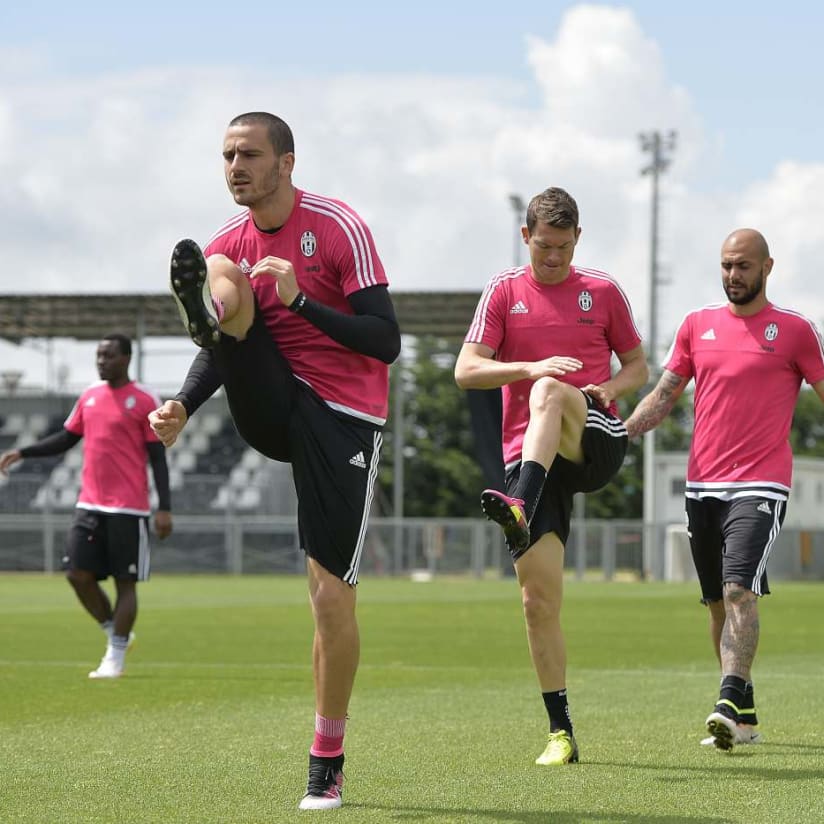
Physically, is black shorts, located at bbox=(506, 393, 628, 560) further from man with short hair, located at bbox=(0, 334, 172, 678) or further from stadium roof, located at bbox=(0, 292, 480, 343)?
stadium roof, located at bbox=(0, 292, 480, 343)

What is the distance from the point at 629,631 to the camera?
19547 millimetres

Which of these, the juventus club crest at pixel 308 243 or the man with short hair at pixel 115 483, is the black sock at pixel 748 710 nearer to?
the juventus club crest at pixel 308 243

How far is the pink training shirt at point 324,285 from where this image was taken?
6.20 metres

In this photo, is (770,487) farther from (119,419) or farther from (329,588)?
(119,419)

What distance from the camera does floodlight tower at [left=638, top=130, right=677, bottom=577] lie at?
4419 centimetres

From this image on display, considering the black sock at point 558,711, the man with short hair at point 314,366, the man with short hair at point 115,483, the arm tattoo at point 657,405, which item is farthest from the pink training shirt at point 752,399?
the man with short hair at point 115,483

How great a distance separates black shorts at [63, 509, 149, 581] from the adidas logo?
6.70 meters

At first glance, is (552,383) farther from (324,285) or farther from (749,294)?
(749,294)

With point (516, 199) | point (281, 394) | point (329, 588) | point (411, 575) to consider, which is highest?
point (516, 199)

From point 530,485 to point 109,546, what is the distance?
20.9 feet

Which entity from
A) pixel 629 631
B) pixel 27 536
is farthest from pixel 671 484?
pixel 629 631

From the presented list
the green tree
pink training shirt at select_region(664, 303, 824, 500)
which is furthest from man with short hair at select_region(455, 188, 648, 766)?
the green tree

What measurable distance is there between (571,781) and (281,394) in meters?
1.91

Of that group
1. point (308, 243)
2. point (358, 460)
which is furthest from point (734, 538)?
point (308, 243)
